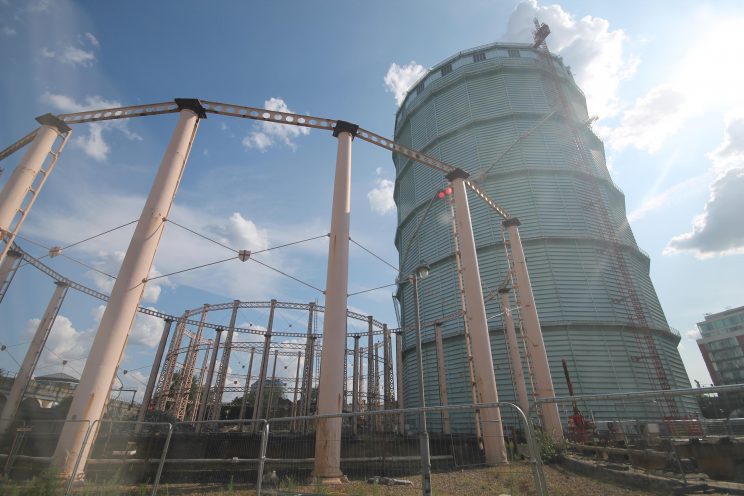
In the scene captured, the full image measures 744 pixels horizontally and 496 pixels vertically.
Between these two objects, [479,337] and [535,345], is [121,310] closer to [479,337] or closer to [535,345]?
[479,337]

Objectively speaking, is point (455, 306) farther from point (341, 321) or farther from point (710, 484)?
point (710, 484)

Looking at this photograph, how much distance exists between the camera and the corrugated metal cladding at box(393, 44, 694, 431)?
56.6 feet

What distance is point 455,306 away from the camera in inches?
790

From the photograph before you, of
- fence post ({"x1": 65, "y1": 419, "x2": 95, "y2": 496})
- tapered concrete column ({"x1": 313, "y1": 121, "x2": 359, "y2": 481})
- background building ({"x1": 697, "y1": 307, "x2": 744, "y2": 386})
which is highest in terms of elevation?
background building ({"x1": 697, "y1": 307, "x2": 744, "y2": 386})

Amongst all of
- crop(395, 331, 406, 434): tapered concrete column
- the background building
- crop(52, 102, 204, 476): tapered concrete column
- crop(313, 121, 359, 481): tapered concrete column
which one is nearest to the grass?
crop(313, 121, 359, 481): tapered concrete column

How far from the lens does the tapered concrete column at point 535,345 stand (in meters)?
Result: 11.1

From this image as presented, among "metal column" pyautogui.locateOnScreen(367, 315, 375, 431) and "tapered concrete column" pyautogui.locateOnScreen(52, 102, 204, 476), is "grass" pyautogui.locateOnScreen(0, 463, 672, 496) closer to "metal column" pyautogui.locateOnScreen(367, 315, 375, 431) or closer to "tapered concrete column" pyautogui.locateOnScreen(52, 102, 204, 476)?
"tapered concrete column" pyautogui.locateOnScreen(52, 102, 204, 476)

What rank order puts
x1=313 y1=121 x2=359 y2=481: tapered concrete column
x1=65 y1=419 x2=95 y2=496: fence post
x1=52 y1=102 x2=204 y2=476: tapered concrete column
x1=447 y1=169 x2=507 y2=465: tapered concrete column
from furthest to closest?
1. x1=447 y1=169 x2=507 y2=465: tapered concrete column
2. x1=313 y1=121 x2=359 y2=481: tapered concrete column
3. x1=52 y1=102 x2=204 y2=476: tapered concrete column
4. x1=65 y1=419 x2=95 y2=496: fence post

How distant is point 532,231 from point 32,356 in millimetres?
26608

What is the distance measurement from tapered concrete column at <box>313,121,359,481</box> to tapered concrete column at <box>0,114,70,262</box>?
24.2 ft

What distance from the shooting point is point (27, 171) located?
8789 mm

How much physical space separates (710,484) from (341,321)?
6.27 meters

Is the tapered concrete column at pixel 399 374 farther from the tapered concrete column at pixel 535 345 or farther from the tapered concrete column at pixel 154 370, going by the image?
the tapered concrete column at pixel 154 370

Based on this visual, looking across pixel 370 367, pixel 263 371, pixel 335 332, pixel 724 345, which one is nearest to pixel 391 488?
pixel 335 332
